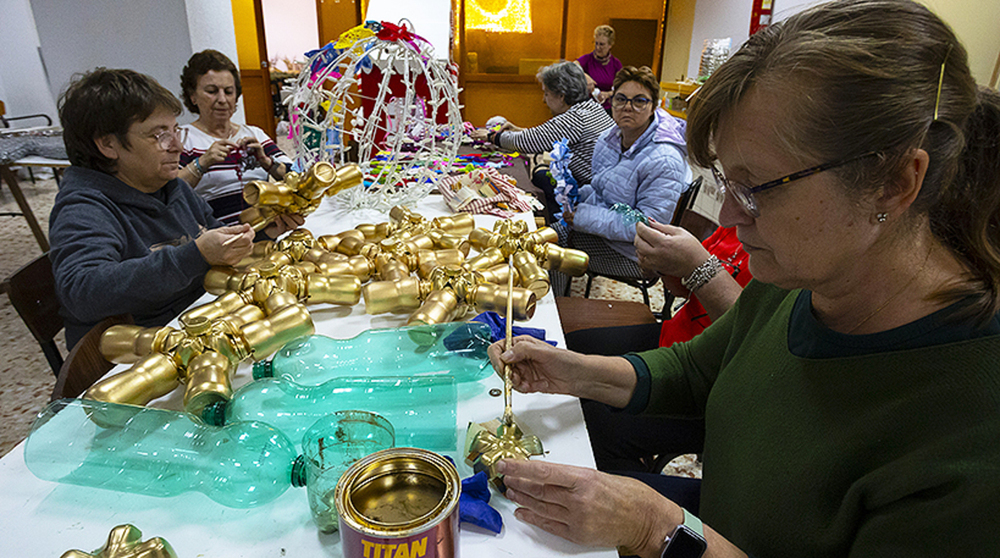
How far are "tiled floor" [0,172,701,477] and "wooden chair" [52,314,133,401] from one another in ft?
4.53

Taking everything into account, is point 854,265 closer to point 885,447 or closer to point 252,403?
point 885,447

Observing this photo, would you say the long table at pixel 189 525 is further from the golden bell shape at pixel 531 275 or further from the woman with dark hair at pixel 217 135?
the woman with dark hair at pixel 217 135

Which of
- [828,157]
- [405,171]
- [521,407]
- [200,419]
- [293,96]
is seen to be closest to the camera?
[828,157]

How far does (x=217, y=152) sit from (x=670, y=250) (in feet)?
6.95

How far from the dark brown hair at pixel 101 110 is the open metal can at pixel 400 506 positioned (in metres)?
1.62

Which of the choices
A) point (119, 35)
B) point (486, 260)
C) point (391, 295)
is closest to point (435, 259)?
point (486, 260)

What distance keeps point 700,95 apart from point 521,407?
0.66 meters

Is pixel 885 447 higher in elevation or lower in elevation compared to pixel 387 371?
higher

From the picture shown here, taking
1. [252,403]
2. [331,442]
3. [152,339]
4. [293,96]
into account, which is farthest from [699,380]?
[293,96]

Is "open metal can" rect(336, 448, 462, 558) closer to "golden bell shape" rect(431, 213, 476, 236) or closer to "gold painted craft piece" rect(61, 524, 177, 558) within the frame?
"gold painted craft piece" rect(61, 524, 177, 558)

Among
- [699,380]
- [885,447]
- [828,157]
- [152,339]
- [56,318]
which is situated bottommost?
[56,318]

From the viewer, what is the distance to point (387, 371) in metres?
1.17

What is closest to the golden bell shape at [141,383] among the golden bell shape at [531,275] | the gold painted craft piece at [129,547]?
the gold painted craft piece at [129,547]

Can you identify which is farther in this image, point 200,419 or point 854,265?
point 200,419
